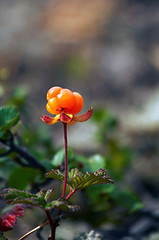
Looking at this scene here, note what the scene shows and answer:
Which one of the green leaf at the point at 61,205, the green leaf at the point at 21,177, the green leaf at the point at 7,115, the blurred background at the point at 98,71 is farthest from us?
the blurred background at the point at 98,71

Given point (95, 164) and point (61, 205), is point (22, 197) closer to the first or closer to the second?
point (61, 205)

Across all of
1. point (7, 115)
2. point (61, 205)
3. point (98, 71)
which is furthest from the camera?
point (98, 71)

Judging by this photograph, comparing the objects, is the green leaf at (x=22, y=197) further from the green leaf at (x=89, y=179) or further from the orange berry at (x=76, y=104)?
the orange berry at (x=76, y=104)

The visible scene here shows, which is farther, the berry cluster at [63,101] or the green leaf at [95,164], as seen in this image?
the green leaf at [95,164]

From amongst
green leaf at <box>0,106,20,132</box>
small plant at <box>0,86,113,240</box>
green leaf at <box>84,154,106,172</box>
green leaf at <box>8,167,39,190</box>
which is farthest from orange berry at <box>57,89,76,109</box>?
green leaf at <box>8,167,39,190</box>

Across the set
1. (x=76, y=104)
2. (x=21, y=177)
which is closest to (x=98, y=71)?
(x=21, y=177)

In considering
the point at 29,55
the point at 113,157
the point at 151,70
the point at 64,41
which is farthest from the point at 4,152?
the point at 64,41

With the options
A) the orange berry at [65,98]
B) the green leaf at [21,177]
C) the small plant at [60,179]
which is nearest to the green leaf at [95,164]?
the green leaf at [21,177]

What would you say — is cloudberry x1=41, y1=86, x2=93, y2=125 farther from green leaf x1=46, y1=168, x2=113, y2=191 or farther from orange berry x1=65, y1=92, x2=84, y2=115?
green leaf x1=46, y1=168, x2=113, y2=191
